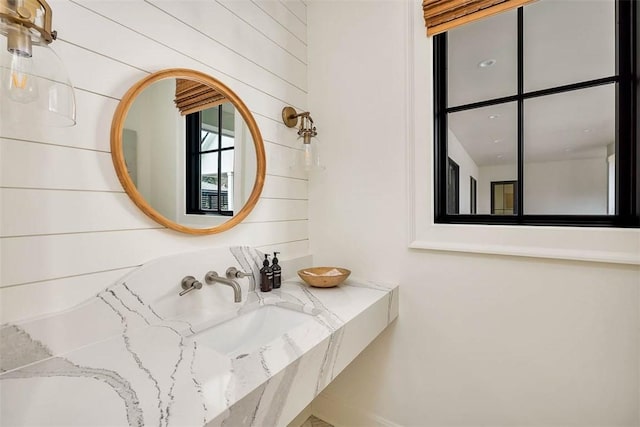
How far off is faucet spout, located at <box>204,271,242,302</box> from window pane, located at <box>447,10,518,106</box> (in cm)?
135

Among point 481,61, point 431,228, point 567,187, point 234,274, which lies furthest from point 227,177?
point 567,187

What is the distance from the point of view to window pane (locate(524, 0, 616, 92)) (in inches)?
51.1

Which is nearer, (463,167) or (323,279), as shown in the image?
(323,279)

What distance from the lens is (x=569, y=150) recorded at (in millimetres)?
1409

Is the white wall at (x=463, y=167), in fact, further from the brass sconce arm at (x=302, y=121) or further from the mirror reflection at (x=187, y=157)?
the mirror reflection at (x=187, y=157)

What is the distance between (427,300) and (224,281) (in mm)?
964

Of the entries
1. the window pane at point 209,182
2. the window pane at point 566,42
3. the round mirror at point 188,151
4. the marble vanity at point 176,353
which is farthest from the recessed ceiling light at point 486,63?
the window pane at point 209,182

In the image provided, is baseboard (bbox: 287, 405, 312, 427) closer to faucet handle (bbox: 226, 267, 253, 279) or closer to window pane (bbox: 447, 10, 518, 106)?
faucet handle (bbox: 226, 267, 253, 279)

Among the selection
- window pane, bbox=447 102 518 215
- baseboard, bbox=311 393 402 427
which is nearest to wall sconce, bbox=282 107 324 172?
window pane, bbox=447 102 518 215

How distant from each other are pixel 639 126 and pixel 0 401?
81.2 inches

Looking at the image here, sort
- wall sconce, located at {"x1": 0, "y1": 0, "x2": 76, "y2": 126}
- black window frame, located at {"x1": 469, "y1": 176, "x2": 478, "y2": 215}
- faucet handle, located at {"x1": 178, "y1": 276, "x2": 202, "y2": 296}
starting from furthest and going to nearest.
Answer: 1. black window frame, located at {"x1": 469, "y1": 176, "x2": 478, "y2": 215}
2. faucet handle, located at {"x1": 178, "y1": 276, "x2": 202, "y2": 296}
3. wall sconce, located at {"x1": 0, "y1": 0, "x2": 76, "y2": 126}

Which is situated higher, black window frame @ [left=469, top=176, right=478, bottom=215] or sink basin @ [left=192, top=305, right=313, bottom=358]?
black window frame @ [left=469, top=176, right=478, bottom=215]

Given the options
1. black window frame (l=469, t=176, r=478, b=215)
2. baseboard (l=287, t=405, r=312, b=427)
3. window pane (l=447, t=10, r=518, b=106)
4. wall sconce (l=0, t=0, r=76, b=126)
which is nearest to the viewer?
wall sconce (l=0, t=0, r=76, b=126)

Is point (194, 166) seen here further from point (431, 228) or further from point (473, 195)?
point (473, 195)
